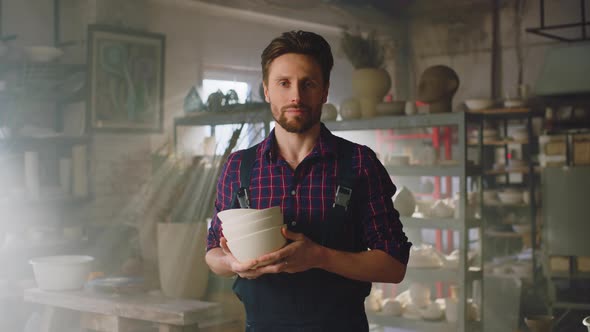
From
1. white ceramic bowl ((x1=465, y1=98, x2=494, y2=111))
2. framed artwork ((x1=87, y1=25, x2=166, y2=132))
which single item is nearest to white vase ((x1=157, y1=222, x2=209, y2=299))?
framed artwork ((x1=87, y1=25, x2=166, y2=132))

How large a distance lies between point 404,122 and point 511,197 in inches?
137

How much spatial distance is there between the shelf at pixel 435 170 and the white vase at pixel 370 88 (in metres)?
0.39

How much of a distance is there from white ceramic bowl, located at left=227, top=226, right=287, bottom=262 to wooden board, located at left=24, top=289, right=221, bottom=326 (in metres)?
1.04

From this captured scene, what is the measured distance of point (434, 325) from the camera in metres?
3.94

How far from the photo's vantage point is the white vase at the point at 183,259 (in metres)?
2.82

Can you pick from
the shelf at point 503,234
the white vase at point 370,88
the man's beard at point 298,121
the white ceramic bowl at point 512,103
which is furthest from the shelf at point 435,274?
the shelf at point 503,234

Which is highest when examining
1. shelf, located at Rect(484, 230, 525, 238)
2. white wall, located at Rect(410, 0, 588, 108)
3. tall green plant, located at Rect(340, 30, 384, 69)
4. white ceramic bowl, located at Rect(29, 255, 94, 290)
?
white wall, located at Rect(410, 0, 588, 108)

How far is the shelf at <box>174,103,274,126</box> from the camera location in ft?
13.1

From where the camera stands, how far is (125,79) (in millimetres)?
5242

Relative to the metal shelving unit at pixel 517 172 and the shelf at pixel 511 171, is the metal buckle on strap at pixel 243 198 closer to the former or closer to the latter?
the metal shelving unit at pixel 517 172

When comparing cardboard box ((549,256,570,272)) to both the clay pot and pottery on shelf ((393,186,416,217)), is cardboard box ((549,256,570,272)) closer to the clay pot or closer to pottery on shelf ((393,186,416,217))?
pottery on shelf ((393,186,416,217))

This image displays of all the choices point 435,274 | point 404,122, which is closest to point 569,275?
point 435,274

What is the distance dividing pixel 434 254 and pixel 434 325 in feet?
1.41

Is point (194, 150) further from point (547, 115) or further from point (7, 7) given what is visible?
point (547, 115)
